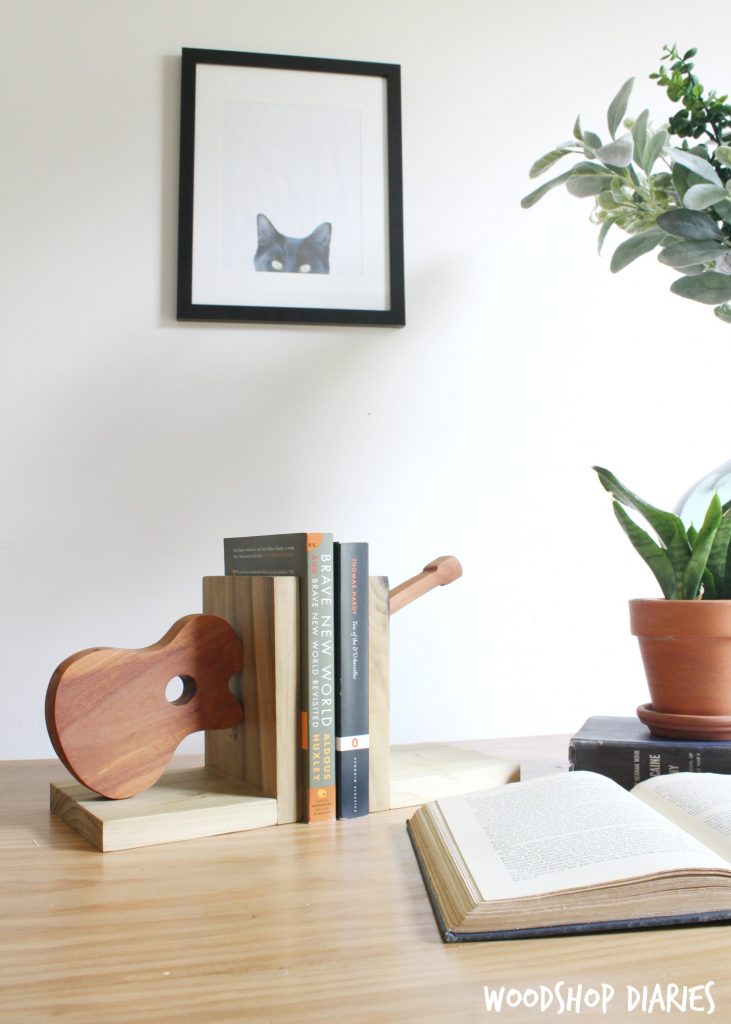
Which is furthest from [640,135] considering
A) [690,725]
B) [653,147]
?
[690,725]

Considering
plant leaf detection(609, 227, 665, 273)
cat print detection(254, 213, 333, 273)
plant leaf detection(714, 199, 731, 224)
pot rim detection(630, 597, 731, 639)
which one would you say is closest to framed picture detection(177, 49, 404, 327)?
cat print detection(254, 213, 333, 273)

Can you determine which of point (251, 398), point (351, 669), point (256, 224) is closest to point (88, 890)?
point (351, 669)

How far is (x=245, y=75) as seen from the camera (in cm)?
122

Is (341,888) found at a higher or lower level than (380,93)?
lower

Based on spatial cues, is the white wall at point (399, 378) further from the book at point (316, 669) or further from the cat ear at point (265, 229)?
the book at point (316, 669)

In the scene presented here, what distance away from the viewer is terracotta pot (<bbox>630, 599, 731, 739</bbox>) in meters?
0.92

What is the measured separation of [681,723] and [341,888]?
448mm

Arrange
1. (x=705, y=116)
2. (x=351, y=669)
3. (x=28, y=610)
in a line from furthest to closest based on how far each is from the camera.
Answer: (x=28, y=610) < (x=705, y=116) < (x=351, y=669)

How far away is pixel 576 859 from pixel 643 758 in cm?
32

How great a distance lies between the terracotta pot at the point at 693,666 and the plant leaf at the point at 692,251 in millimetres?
377

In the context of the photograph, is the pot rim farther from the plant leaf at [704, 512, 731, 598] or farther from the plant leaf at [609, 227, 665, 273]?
the plant leaf at [609, 227, 665, 273]

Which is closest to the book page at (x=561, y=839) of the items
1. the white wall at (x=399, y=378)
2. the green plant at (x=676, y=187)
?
the white wall at (x=399, y=378)

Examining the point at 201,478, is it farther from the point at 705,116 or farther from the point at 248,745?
the point at 705,116

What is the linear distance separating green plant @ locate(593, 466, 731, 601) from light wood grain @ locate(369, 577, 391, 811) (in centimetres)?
29
